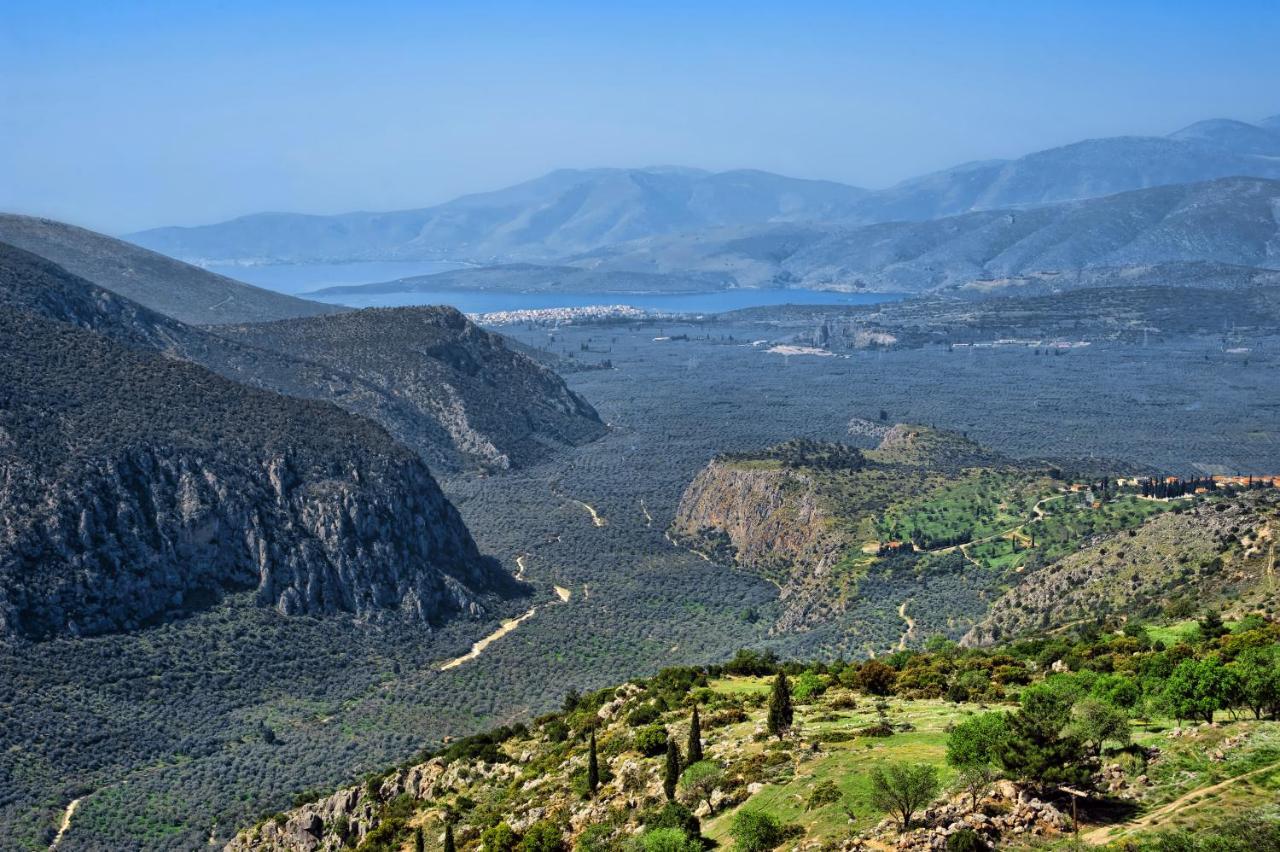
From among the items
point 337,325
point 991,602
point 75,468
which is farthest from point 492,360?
point 991,602

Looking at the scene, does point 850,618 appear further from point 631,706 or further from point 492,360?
point 492,360

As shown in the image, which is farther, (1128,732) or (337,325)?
(337,325)

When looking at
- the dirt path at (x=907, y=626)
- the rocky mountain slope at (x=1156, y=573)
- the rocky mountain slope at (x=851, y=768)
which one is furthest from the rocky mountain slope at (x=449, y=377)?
the rocky mountain slope at (x=851, y=768)

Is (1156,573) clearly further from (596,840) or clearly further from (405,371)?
(405,371)

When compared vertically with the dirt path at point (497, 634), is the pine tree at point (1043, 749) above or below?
above

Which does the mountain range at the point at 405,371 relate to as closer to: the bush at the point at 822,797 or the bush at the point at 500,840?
the bush at the point at 500,840

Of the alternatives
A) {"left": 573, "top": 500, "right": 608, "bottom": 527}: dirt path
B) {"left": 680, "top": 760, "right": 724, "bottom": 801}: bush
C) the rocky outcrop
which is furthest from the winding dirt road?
{"left": 680, "top": 760, "right": 724, "bottom": 801}: bush

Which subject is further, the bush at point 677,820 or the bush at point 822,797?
the bush at point 677,820

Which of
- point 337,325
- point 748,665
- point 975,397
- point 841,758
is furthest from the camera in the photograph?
point 975,397
